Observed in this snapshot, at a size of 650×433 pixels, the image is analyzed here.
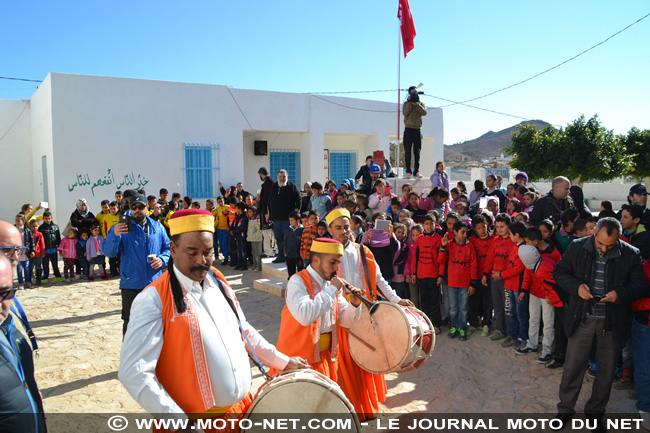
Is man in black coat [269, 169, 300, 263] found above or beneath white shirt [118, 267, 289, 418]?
above

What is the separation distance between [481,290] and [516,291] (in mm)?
685

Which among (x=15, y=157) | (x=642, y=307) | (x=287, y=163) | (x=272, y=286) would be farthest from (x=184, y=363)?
(x=15, y=157)

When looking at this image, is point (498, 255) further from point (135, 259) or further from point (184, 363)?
point (184, 363)

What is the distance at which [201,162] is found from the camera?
53.4 ft

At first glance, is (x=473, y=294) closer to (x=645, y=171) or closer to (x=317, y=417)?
(x=317, y=417)

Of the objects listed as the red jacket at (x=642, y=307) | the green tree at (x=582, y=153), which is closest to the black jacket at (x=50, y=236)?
the red jacket at (x=642, y=307)

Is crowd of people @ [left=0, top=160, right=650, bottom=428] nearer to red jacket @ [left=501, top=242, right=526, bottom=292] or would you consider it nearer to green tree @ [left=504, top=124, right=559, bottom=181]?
red jacket @ [left=501, top=242, right=526, bottom=292]

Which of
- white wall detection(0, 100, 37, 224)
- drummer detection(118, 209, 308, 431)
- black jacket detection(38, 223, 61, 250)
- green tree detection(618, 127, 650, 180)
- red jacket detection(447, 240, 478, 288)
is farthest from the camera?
green tree detection(618, 127, 650, 180)

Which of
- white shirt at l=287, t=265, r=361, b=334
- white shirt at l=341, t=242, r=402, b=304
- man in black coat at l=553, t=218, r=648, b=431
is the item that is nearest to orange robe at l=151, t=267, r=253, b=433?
white shirt at l=287, t=265, r=361, b=334

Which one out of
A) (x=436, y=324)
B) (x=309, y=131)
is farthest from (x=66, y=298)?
(x=309, y=131)

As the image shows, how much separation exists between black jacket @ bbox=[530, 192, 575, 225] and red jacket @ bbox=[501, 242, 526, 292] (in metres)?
0.84

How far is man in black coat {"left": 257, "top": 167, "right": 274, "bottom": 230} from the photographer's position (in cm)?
1009

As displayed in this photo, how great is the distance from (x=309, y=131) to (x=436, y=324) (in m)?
12.7

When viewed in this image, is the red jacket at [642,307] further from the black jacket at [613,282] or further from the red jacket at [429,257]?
the red jacket at [429,257]
